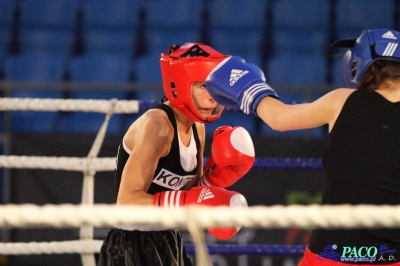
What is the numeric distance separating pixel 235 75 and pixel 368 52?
0.35 m

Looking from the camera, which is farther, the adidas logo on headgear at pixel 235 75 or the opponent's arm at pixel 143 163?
the opponent's arm at pixel 143 163

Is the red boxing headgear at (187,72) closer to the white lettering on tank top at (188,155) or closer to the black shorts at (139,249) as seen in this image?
the white lettering on tank top at (188,155)

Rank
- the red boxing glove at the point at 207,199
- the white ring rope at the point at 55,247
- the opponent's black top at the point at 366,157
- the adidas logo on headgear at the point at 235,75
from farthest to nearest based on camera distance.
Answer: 1. the white ring rope at the point at 55,247
2. the red boxing glove at the point at 207,199
3. the adidas logo on headgear at the point at 235,75
4. the opponent's black top at the point at 366,157

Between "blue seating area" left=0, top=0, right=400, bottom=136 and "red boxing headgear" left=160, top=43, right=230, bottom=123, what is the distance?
9.02ft

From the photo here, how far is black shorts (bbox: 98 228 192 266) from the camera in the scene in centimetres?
197

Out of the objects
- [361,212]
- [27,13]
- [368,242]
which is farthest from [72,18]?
[361,212]

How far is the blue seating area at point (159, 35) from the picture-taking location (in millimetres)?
4895

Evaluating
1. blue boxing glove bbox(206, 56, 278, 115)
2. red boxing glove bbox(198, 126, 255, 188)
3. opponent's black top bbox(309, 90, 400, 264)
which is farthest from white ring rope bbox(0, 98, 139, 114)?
opponent's black top bbox(309, 90, 400, 264)

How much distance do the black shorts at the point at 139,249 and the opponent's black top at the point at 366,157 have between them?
2.27 feet

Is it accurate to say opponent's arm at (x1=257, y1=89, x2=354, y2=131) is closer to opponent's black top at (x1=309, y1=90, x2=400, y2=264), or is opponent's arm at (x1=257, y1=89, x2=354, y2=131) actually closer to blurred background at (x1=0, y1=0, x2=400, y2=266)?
opponent's black top at (x1=309, y1=90, x2=400, y2=264)

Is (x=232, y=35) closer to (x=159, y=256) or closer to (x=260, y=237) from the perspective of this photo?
(x=260, y=237)

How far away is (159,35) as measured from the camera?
508 cm

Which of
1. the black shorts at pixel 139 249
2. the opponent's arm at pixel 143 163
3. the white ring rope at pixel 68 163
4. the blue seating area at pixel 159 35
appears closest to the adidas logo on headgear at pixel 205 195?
the opponent's arm at pixel 143 163

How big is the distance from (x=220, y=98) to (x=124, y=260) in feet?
2.21
